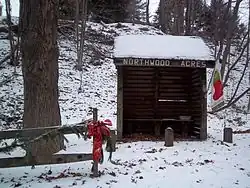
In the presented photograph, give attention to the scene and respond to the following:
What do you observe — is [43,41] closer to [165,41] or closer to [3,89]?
[165,41]

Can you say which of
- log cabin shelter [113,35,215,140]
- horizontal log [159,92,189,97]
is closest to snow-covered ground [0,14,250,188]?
log cabin shelter [113,35,215,140]

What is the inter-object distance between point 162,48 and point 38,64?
4.75 m

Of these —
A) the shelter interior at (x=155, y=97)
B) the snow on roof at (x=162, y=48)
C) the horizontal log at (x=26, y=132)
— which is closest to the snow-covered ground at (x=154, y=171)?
the horizontal log at (x=26, y=132)

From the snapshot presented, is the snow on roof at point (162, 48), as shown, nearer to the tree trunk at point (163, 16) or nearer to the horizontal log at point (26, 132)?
the horizontal log at point (26, 132)

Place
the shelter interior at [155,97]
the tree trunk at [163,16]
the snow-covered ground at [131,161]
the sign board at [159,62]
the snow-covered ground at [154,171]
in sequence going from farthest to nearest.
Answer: the tree trunk at [163,16] → the shelter interior at [155,97] → the sign board at [159,62] → the snow-covered ground at [131,161] → the snow-covered ground at [154,171]

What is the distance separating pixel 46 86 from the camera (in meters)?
7.82

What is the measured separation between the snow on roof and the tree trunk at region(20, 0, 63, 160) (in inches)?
114

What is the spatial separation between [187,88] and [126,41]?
10.1 ft

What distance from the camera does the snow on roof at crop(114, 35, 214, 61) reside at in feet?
34.3

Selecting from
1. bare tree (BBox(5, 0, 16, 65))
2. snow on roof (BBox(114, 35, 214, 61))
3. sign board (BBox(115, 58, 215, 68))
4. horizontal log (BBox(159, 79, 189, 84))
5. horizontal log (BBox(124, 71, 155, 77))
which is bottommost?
horizontal log (BBox(159, 79, 189, 84))

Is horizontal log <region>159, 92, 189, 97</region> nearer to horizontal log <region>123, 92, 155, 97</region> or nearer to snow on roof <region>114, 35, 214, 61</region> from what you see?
horizontal log <region>123, 92, 155, 97</region>

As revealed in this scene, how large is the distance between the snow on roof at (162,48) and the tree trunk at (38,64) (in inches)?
114

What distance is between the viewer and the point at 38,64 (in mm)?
7738

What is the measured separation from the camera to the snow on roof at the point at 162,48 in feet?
34.3
